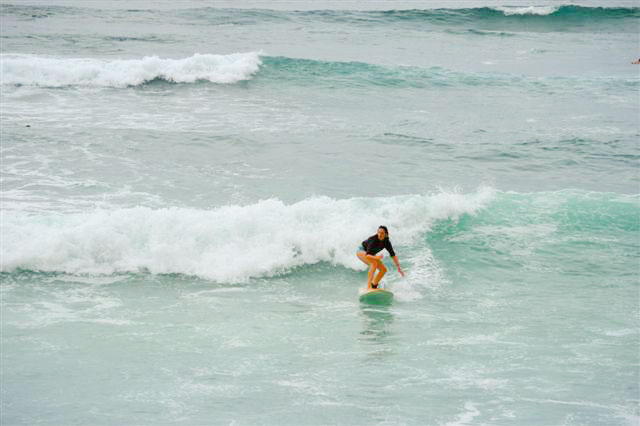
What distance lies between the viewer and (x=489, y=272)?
12648mm

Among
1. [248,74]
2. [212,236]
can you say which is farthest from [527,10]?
[212,236]

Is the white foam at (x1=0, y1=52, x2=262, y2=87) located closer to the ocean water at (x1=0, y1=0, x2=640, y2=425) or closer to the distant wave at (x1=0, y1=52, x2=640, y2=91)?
the distant wave at (x1=0, y1=52, x2=640, y2=91)

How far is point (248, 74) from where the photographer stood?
2872 centimetres

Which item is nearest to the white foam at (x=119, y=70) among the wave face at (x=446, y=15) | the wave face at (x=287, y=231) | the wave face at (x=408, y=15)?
the wave face at (x=408, y=15)

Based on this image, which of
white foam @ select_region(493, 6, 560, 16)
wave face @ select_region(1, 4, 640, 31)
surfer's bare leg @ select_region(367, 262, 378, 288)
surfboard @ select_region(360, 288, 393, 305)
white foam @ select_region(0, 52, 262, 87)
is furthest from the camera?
white foam @ select_region(493, 6, 560, 16)

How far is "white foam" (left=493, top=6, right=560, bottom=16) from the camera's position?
153 ft

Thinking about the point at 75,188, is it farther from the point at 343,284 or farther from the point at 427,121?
the point at 427,121

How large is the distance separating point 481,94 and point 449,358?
1996 cm

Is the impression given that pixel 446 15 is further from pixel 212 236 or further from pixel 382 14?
pixel 212 236

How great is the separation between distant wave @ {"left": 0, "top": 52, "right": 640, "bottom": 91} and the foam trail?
1444 centimetres

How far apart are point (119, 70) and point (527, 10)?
3071 cm

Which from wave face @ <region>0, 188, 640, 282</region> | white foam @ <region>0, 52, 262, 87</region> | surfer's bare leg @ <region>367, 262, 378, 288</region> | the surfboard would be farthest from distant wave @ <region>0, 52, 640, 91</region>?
the surfboard

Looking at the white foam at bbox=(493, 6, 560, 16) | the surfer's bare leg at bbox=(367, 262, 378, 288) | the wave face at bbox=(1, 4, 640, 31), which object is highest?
the white foam at bbox=(493, 6, 560, 16)

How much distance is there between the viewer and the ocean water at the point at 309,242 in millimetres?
8289
